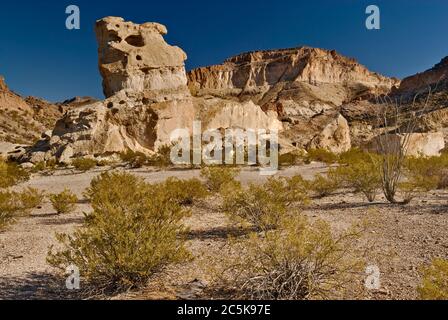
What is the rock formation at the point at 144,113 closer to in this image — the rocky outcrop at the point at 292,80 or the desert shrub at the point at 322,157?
the desert shrub at the point at 322,157

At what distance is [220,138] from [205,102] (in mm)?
6573

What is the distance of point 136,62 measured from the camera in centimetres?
3044

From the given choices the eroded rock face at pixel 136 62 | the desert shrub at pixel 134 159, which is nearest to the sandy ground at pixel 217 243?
the desert shrub at pixel 134 159

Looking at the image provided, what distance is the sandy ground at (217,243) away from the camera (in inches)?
167

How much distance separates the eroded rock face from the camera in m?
30.3

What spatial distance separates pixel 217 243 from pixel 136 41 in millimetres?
29021

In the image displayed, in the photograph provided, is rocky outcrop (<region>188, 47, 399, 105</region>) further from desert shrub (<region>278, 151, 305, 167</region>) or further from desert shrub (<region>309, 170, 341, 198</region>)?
desert shrub (<region>309, 170, 341, 198</region>)

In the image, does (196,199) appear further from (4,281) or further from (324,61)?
(324,61)

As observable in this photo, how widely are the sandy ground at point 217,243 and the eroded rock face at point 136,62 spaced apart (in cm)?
2070

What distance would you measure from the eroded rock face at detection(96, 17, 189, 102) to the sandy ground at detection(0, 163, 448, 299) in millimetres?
20695

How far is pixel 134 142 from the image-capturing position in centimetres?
2800

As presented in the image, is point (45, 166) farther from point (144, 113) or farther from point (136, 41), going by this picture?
point (136, 41)

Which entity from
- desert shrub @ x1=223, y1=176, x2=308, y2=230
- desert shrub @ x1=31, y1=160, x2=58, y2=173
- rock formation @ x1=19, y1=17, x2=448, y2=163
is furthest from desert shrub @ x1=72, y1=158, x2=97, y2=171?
desert shrub @ x1=223, y1=176, x2=308, y2=230
